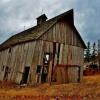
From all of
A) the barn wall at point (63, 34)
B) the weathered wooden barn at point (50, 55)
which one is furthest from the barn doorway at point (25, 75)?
the barn wall at point (63, 34)

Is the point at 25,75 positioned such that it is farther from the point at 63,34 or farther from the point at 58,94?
the point at 58,94

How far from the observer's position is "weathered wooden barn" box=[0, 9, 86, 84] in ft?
101

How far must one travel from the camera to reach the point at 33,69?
99.1 feet

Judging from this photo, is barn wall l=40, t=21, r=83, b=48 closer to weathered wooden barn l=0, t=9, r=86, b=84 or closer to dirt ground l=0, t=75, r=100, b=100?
weathered wooden barn l=0, t=9, r=86, b=84

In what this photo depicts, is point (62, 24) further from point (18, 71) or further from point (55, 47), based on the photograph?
point (18, 71)

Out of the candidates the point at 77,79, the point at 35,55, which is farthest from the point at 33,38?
the point at 77,79

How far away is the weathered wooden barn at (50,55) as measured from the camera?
3067 centimetres

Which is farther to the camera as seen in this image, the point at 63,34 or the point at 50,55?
the point at 63,34

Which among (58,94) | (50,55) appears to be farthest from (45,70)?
(58,94)

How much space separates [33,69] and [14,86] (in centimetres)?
282

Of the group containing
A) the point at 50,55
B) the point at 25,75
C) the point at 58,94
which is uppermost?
the point at 50,55

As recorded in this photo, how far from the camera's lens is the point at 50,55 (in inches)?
1249

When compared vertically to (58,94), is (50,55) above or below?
above

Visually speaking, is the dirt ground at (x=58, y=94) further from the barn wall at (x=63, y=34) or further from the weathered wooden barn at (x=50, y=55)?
the barn wall at (x=63, y=34)
